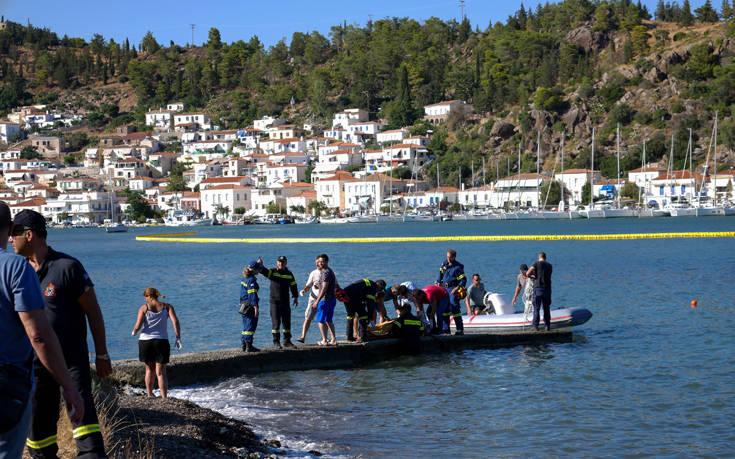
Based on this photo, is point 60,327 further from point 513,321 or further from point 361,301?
point 513,321

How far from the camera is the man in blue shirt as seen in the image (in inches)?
173

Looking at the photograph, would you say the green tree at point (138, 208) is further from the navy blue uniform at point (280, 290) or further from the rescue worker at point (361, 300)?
the navy blue uniform at point (280, 290)

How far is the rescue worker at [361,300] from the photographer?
1429cm

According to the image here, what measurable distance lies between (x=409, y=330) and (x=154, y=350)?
578 centimetres

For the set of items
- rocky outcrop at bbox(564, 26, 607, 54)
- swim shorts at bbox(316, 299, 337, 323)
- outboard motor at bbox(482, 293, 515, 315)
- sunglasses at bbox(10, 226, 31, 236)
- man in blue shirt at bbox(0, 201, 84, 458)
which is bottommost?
outboard motor at bbox(482, 293, 515, 315)

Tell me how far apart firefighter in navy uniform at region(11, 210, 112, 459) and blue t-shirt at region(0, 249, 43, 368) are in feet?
4.45

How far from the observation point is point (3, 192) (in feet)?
531

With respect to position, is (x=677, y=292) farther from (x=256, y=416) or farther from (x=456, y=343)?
(x=256, y=416)

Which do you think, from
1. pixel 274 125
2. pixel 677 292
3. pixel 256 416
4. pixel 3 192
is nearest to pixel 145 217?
pixel 3 192

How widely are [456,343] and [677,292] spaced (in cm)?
1613

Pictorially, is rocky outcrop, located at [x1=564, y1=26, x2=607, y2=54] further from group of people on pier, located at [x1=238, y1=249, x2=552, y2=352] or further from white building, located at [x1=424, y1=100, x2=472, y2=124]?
group of people on pier, located at [x1=238, y1=249, x2=552, y2=352]

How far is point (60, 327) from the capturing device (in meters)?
6.00

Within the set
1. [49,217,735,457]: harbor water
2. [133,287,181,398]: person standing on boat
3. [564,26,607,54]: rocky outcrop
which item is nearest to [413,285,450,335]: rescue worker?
[49,217,735,457]: harbor water

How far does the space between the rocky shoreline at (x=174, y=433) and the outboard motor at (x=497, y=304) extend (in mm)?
8514
